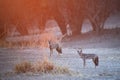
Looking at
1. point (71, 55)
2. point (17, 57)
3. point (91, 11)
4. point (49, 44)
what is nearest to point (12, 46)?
point (17, 57)

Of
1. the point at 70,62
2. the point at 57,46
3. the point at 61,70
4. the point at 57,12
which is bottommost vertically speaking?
the point at 61,70

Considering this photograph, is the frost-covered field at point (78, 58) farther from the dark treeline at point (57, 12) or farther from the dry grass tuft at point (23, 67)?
the dark treeline at point (57, 12)

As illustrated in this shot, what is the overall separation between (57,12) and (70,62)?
75 cm

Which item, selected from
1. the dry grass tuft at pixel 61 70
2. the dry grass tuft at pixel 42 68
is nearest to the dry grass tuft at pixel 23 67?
the dry grass tuft at pixel 42 68

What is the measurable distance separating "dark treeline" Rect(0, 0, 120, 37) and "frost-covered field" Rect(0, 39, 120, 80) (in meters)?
0.30

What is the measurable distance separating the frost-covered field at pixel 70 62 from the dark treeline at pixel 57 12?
30 centimetres

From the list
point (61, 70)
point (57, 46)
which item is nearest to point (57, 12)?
point (57, 46)

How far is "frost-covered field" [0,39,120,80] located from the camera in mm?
4770

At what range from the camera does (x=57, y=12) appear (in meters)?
5.12

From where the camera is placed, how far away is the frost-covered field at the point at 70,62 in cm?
477

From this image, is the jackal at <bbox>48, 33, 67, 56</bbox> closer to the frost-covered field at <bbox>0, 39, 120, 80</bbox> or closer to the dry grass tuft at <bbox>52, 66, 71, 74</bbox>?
the frost-covered field at <bbox>0, 39, 120, 80</bbox>

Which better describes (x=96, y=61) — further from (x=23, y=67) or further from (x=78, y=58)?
(x=23, y=67)

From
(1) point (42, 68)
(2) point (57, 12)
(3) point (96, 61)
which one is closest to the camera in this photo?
(3) point (96, 61)

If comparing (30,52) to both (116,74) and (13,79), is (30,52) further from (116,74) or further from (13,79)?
(116,74)
